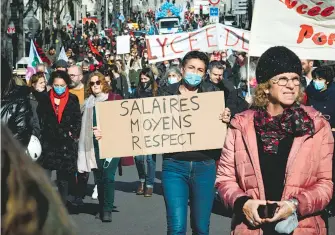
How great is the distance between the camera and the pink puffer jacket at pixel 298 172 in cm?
381

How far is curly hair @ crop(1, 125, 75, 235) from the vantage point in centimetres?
135

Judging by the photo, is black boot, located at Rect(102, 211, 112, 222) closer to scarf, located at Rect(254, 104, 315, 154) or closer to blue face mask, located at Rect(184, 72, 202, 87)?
blue face mask, located at Rect(184, 72, 202, 87)

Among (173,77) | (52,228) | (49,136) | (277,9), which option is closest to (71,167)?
(49,136)

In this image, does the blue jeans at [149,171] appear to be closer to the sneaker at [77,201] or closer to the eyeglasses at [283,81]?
the sneaker at [77,201]

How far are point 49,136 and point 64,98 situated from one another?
43cm

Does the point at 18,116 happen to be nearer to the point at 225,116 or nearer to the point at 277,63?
the point at 225,116

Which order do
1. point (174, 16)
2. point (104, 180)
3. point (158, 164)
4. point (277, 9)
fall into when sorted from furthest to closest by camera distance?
point (174, 16) → point (158, 164) → point (104, 180) → point (277, 9)

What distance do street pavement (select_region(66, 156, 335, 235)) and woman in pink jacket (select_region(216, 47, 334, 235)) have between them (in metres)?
4.05

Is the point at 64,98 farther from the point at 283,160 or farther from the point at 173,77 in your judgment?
the point at 283,160

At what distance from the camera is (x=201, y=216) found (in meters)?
5.88

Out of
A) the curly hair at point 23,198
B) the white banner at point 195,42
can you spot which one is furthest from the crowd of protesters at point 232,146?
the white banner at point 195,42

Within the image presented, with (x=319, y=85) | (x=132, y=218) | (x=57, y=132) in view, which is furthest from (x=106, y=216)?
(x=319, y=85)

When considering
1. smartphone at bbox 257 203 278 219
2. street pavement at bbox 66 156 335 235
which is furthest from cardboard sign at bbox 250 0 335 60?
smartphone at bbox 257 203 278 219

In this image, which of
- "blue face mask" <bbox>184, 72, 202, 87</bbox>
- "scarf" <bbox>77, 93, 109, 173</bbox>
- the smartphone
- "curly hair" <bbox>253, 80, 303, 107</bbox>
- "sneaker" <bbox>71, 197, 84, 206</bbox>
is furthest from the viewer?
"sneaker" <bbox>71, 197, 84, 206</bbox>
